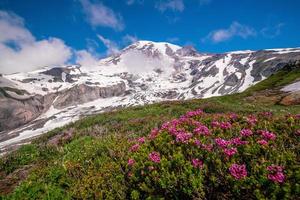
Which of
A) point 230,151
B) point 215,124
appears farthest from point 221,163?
point 215,124

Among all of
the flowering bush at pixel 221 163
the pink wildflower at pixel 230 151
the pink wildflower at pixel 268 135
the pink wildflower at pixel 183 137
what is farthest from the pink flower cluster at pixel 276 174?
the pink wildflower at pixel 183 137

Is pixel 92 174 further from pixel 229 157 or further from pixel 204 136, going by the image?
pixel 229 157

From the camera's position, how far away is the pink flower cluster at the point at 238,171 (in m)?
4.81

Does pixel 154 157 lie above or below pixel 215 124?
below

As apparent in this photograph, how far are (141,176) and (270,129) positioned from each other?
3122mm

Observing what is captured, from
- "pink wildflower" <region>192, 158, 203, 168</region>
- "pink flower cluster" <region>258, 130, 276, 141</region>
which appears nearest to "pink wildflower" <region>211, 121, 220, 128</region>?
"pink flower cluster" <region>258, 130, 276, 141</region>

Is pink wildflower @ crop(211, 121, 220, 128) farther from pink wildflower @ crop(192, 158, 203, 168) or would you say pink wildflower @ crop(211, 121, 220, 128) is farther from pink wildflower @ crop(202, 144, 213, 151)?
pink wildflower @ crop(192, 158, 203, 168)

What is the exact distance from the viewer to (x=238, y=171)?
4895 millimetres

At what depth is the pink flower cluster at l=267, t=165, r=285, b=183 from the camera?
4.44 metres

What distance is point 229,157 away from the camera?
17.7 feet

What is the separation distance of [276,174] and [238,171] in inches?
24.5

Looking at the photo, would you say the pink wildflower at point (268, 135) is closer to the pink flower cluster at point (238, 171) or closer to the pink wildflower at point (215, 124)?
the pink flower cluster at point (238, 171)

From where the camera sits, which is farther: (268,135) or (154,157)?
(154,157)

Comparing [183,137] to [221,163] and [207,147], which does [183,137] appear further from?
[221,163]
